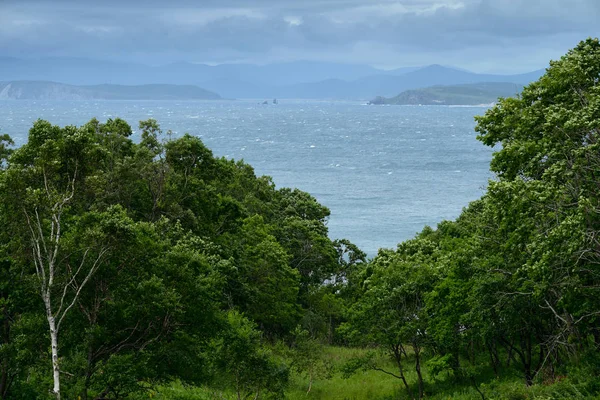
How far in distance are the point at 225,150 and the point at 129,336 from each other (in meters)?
162

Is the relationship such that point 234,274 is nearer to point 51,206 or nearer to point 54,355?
point 51,206

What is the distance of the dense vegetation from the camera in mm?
20438

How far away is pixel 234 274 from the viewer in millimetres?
36031

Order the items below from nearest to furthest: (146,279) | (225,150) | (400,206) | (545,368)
→ (146,279)
(545,368)
(400,206)
(225,150)

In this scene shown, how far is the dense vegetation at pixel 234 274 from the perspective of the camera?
67.1 ft

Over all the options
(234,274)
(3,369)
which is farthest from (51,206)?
(234,274)

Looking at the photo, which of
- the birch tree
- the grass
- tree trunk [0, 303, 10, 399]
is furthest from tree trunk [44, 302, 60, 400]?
the grass

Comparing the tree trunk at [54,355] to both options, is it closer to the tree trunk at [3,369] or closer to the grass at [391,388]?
the tree trunk at [3,369]

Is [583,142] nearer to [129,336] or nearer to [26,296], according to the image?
[129,336]

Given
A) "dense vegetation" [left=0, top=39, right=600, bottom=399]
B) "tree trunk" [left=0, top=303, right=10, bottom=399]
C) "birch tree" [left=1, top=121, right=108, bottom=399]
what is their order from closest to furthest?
"birch tree" [left=1, top=121, right=108, bottom=399], "dense vegetation" [left=0, top=39, right=600, bottom=399], "tree trunk" [left=0, top=303, right=10, bottom=399]

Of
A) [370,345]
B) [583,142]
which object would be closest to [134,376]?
[583,142]

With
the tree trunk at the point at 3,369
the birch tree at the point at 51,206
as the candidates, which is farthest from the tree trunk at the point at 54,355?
the tree trunk at the point at 3,369

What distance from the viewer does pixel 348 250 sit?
2552 inches

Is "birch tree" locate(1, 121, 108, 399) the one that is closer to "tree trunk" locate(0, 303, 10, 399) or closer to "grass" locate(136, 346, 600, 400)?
"tree trunk" locate(0, 303, 10, 399)
